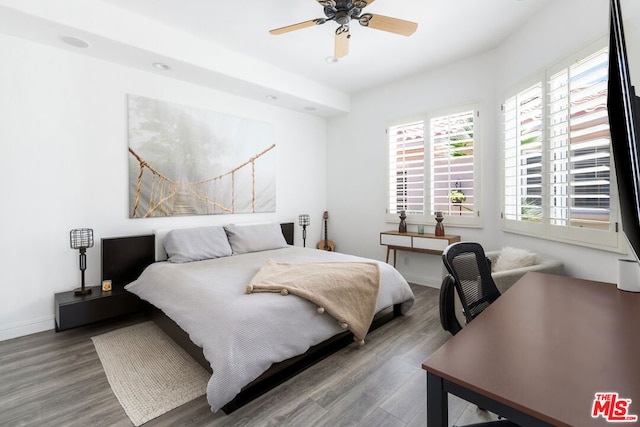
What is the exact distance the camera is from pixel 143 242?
10.8 ft

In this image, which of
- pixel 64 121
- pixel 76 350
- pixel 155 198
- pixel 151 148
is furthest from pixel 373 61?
pixel 76 350

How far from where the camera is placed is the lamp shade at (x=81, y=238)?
111 inches

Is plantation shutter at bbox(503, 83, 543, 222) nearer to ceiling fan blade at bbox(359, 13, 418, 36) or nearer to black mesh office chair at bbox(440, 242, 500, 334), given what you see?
ceiling fan blade at bbox(359, 13, 418, 36)

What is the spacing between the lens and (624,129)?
1.87 feet

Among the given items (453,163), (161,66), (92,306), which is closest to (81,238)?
(92,306)

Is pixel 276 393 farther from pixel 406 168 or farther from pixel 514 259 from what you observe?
pixel 406 168

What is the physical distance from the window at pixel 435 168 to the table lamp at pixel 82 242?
12.1 feet

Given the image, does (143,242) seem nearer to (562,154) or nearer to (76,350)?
(76,350)

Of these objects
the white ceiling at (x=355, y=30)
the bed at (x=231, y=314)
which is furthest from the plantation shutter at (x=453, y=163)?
the bed at (x=231, y=314)

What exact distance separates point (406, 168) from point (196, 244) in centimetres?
297

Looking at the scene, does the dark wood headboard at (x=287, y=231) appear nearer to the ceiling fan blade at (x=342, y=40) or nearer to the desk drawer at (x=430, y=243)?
the desk drawer at (x=430, y=243)

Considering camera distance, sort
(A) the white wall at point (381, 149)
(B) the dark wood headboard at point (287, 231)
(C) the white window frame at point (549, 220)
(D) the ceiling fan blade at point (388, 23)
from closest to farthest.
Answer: (C) the white window frame at point (549, 220) < (D) the ceiling fan blade at point (388, 23) < (A) the white wall at point (381, 149) < (B) the dark wood headboard at point (287, 231)

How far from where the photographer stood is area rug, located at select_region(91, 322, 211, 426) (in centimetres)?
182

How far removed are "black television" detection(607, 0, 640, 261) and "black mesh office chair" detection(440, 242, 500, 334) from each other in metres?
0.84
